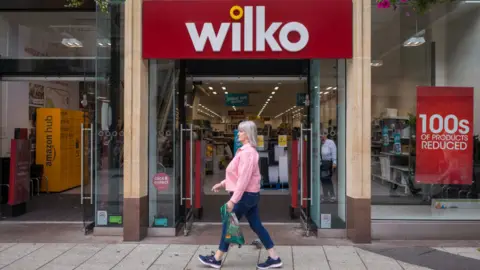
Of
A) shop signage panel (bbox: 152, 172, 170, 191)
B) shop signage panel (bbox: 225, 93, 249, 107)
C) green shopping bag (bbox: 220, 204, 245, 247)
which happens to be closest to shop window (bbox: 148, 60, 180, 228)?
shop signage panel (bbox: 152, 172, 170, 191)

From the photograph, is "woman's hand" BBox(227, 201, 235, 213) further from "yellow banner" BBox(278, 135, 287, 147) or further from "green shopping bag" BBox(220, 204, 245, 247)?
"yellow banner" BBox(278, 135, 287, 147)

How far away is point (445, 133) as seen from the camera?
288 inches

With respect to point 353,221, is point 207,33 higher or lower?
higher

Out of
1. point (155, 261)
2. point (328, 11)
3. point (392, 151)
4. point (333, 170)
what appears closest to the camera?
point (155, 261)

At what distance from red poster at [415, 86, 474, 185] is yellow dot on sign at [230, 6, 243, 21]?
330 centimetres

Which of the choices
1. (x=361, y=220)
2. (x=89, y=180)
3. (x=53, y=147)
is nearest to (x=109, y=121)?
(x=89, y=180)

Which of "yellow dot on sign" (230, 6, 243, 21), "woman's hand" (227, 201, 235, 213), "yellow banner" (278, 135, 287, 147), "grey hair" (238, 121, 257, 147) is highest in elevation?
"yellow dot on sign" (230, 6, 243, 21)

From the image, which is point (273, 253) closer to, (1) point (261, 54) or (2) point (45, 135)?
(1) point (261, 54)

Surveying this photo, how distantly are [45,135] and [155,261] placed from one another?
25.9ft

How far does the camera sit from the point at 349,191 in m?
6.89

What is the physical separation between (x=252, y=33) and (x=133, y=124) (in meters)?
2.23

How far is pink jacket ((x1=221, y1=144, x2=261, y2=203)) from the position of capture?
17.1ft

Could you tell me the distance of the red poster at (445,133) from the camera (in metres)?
7.33

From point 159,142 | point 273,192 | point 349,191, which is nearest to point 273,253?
point 349,191
